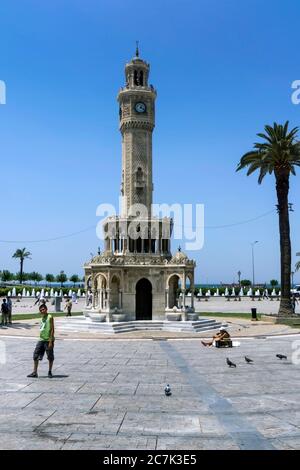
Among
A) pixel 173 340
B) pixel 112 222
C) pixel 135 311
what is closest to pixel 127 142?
pixel 112 222

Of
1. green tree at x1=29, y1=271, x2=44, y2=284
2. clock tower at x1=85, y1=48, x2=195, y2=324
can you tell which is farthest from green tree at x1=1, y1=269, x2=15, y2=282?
clock tower at x1=85, y1=48, x2=195, y2=324

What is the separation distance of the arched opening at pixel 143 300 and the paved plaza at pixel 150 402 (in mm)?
13243

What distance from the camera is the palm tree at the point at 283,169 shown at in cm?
3438

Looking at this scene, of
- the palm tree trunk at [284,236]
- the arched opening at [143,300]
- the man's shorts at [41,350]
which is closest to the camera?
the man's shorts at [41,350]

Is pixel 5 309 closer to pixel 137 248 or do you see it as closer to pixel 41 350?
pixel 137 248

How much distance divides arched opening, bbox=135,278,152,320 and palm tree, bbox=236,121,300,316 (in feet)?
32.8

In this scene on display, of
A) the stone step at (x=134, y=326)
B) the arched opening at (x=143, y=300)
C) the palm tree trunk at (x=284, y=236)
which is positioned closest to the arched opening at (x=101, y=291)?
the stone step at (x=134, y=326)

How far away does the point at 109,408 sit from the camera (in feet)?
31.8

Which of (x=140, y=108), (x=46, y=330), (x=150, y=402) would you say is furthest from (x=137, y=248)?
(x=150, y=402)

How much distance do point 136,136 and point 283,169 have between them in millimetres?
11094

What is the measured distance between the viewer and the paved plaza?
25.0 ft

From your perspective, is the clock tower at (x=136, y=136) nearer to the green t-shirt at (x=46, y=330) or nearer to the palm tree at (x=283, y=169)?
the palm tree at (x=283, y=169)

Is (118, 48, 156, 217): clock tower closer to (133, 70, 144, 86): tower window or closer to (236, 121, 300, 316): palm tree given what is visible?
(133, 70, 144, 86): tower window
